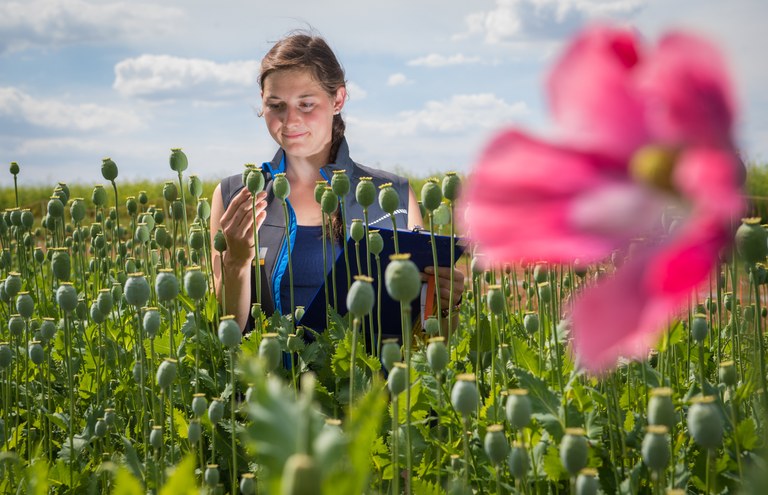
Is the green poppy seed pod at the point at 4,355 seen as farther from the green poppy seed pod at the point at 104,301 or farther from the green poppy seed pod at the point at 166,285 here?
the green poppy seed pod at the point at 166,285

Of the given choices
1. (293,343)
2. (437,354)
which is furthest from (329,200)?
(437,354)

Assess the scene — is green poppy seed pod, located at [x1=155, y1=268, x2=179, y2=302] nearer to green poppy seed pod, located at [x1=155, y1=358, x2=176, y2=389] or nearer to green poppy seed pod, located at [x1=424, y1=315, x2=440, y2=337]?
green poppy seed pod, located at [x1=155, y1=358, x2=176, y2=389]

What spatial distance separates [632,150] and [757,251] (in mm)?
664

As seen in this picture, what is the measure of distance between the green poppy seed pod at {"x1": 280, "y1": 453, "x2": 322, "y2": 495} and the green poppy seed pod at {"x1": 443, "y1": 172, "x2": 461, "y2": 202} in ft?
3.41

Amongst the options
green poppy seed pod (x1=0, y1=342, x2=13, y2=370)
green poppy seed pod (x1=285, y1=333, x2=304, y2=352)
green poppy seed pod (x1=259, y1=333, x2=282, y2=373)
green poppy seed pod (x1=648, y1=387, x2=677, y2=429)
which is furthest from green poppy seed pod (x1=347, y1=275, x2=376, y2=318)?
green poppy seed pod (x1=0, y1=342, x2=13, y2=370)

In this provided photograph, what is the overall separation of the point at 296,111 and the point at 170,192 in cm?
84

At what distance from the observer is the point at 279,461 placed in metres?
0.35

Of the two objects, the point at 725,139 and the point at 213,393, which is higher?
the point at 725,139

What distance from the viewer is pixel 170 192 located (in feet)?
7.36

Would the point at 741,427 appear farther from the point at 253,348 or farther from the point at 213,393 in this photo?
the point at 213,393

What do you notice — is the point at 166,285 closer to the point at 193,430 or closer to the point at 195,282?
the point at 195,282

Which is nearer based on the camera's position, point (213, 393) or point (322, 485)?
point (322, 485)

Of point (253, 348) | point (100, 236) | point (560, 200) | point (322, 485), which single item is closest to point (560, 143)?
point (560, 200)

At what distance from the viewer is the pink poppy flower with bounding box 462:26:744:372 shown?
0.94 feet
